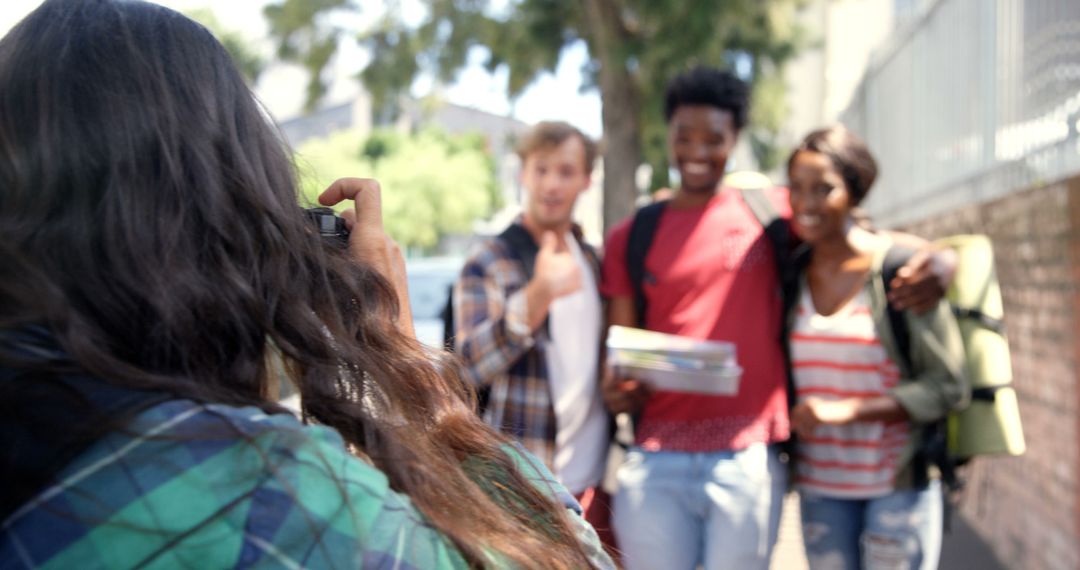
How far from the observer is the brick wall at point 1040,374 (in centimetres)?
458

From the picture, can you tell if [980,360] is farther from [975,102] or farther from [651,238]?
[975,102]

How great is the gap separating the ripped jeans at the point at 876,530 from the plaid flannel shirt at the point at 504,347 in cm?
77

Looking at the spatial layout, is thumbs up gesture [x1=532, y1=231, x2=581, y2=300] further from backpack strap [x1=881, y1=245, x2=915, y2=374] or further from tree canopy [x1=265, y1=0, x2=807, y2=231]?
tree canopy [x1=265, y1=0, x2=807, y2=231]

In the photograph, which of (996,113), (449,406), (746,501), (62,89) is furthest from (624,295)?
(996,113)

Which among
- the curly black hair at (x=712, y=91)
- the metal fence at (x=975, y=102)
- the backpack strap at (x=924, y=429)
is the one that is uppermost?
the metal fence at (x=975, y=102)

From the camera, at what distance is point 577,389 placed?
352 centimetres

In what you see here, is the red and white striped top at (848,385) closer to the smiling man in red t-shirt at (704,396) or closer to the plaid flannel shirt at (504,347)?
the smiling man in red t-shirt at (704,396)

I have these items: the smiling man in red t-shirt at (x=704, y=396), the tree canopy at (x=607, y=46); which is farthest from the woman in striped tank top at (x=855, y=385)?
the tree canopy at (x=607, y=46)

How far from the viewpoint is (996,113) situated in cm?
634

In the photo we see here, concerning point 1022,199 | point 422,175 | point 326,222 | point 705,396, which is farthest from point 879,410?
point 422,175

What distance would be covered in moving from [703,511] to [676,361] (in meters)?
0.42

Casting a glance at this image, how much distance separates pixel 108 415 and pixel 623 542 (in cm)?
251

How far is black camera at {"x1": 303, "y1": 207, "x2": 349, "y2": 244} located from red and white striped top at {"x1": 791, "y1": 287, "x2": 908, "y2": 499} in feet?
7.08

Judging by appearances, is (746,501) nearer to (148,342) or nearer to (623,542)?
(623,542)
